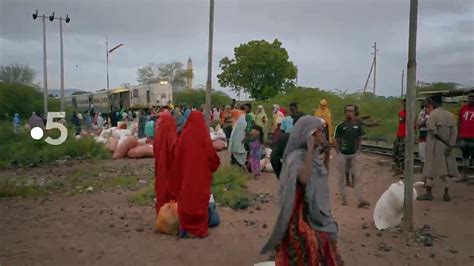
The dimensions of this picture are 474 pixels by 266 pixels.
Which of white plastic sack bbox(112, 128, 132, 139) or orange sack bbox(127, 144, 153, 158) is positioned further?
white plastic sack bbox(112, 128, 132, 139)

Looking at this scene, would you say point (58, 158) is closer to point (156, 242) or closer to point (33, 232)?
point (33, 232)

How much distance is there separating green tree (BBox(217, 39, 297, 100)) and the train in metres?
4.97

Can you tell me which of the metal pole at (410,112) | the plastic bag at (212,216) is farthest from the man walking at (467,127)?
the plastic bag at (212,216)

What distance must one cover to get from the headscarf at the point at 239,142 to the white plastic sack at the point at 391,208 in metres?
5.03

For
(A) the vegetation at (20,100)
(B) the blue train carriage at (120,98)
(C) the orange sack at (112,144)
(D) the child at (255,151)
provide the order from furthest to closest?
1. (B) the blue train carriage at (120,98)
2. (A) the vegetation at (20,100)
3. (C) the orange sack at (112,144)
4. (D) the child at (255,151)

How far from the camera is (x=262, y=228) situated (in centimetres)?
595

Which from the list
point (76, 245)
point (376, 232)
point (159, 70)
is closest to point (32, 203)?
point (76, 245)

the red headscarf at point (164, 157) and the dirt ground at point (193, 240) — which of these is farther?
the red headscarf at point (164, 157)

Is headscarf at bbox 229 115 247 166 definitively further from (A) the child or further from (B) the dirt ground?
(B) the dirt ground

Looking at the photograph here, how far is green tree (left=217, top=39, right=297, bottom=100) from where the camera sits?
33312 millimetres

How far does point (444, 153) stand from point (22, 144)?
A: 11.9 meters

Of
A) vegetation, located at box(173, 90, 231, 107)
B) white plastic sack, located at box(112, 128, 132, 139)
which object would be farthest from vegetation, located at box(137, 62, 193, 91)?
white plastic sack, located at box(112, 128, 132, 139)

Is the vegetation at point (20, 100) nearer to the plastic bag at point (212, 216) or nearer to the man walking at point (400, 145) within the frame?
the man walking at point (400, 145)

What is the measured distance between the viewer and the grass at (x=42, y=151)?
13531mm
